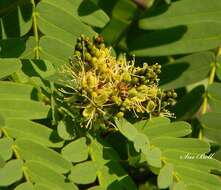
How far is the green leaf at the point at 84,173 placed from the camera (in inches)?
84.1

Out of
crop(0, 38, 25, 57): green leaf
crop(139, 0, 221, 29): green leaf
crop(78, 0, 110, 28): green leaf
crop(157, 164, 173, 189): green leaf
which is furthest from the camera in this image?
→ crop(139, 0, 221, 29): green leaf

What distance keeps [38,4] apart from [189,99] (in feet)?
2.50

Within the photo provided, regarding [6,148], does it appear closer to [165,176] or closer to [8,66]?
[8,66]

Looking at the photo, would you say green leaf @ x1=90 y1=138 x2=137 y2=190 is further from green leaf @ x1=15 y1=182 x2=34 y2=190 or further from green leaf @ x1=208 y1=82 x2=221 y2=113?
green leaf @ x1=208 y1=82 x2=221 y2=113

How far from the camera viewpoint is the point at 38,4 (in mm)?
2469

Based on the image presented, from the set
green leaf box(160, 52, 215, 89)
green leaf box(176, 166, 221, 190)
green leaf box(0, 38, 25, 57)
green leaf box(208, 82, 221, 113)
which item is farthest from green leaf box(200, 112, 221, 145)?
green leaf box(0, 38, 25, 57)

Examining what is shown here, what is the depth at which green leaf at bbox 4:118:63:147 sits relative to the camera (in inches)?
85.8

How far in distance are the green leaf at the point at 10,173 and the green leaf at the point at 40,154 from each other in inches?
2.4

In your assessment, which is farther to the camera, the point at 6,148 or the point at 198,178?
the point at 198,178

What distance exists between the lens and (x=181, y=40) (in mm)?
2699

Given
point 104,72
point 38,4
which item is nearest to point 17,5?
point 38,4

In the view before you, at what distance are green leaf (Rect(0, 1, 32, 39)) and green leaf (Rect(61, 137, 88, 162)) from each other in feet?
1.75

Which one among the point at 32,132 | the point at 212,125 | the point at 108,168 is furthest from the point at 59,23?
the point at 212,125

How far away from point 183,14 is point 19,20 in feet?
2.24
